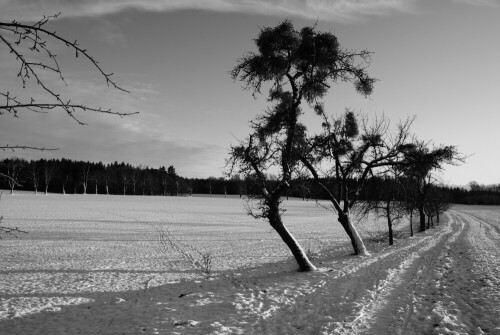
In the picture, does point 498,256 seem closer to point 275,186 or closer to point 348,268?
point 348,268

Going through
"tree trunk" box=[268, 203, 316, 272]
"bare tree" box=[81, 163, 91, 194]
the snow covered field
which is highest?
"bare tree" box=[81, 163, 91, 194]

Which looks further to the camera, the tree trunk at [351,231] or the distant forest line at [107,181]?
the distant forest line at [107,181]

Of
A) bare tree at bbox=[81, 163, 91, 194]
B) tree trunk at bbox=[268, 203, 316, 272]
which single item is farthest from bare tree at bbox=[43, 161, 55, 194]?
tree trunk at bbox=[268, 203, 316, 272]

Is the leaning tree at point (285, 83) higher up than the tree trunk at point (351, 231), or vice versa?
the leaning tree at point (285, 83)

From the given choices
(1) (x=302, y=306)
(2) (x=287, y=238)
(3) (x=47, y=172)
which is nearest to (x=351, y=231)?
(2) (x=287, y=238)

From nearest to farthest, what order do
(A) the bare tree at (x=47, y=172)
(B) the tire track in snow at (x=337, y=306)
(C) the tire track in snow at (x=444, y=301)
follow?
(C) the tire track in snow at (x=444, y=301), (B) the tire track in snow at (x=337, y=306), (A) the bare tree at (x=47, y=172)

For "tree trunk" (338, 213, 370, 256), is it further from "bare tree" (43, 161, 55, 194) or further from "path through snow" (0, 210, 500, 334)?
"bare tree" (43, 161, 55, 194)

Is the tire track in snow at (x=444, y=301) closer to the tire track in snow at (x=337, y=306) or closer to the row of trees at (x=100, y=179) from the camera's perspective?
the tire track in snow at (x=337, y=306)

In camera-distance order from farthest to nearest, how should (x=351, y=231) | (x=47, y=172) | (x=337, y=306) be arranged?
(x=47, y=172) → (x=351, y=231) → (x=337, y=306)

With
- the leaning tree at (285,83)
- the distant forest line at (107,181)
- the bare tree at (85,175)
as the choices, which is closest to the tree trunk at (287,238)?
the leaning tree at (285,83)

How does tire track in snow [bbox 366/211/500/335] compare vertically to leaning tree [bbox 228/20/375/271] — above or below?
below

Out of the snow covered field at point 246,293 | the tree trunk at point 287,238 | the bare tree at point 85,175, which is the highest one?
the bare tree at point 85,175

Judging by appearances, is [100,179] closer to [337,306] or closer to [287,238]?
[287,238]

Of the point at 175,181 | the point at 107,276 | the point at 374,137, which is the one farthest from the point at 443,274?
the point at 175,181
